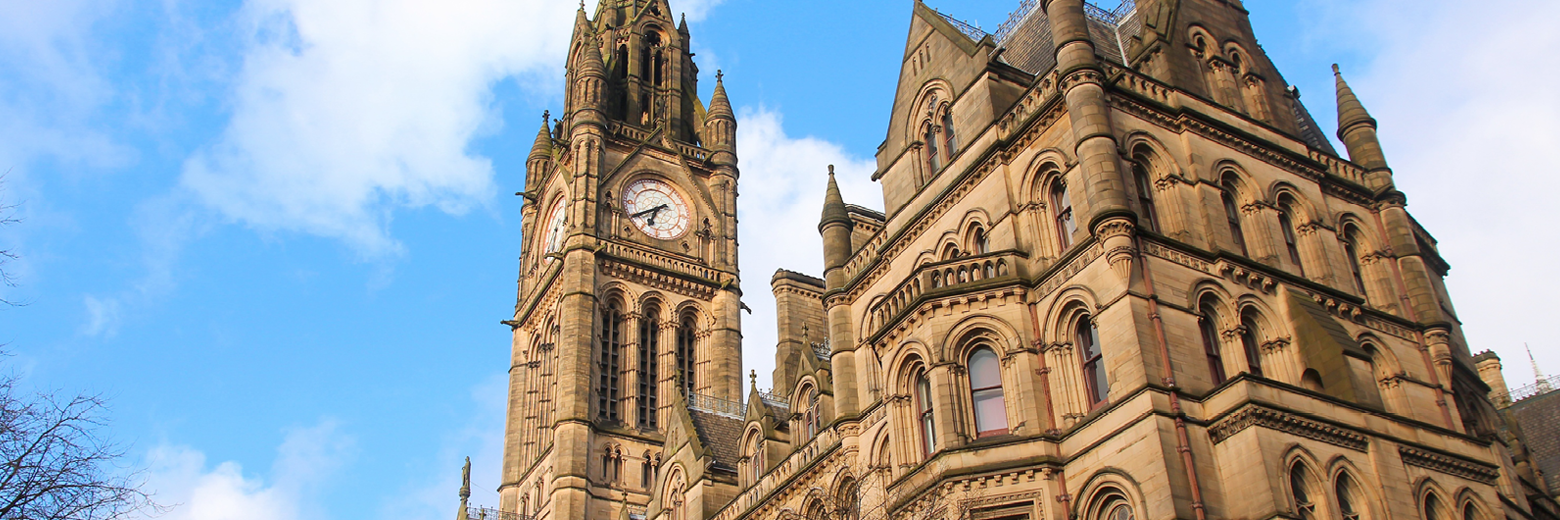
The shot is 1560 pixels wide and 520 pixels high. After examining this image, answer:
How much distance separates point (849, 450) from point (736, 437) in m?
15.5

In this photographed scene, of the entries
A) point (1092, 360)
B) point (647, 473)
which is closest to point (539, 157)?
point (647, 473)

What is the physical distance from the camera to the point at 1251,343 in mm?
22734

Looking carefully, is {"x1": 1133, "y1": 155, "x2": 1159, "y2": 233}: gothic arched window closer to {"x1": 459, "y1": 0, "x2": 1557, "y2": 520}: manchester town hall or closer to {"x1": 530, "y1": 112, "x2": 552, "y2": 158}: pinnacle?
{"x1": 459, "y1": 0, "x2": 1557, "y2": 520}: manchester town hall

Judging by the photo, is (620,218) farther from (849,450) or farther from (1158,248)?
(1158,248)

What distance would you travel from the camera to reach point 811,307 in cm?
4503

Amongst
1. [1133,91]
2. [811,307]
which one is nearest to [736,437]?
[811,307]

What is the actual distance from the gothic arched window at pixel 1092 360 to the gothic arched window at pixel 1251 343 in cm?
238

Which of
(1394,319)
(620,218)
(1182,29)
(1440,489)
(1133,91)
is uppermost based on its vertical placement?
(620,218)

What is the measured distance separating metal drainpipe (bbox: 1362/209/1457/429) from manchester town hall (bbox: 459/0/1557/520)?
4cm

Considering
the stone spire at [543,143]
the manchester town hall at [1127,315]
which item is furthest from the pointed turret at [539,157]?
the manchester town hall at [1127,315]

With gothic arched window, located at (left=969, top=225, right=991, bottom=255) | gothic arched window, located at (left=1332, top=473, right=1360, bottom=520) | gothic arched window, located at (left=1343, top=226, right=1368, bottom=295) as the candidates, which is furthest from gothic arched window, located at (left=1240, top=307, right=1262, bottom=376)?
gothic arched window, located at (left=969, top=225, right=991, bottom=255)

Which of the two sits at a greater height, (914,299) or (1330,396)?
(914,299)

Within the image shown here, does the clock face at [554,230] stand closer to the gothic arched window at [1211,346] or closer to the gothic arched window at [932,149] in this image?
the gothic arched window at [932,149]

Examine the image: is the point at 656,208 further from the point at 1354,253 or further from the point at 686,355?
the point at 1354,253
